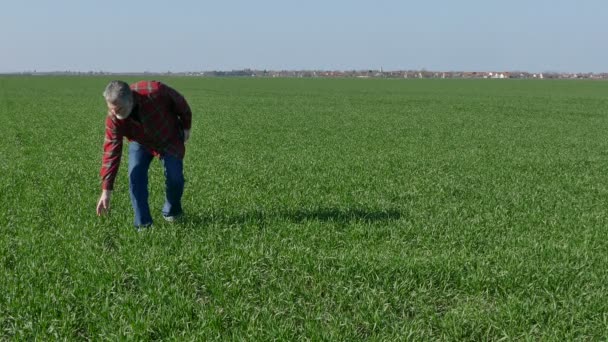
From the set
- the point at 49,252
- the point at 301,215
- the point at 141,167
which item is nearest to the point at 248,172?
the point at 301,215

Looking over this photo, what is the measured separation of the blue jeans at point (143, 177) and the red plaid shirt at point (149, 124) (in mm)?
125

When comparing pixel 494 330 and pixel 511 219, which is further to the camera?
pixel 511 219

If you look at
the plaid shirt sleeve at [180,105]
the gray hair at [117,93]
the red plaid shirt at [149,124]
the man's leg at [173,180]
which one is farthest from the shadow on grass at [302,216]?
the gray hair at [117,93]

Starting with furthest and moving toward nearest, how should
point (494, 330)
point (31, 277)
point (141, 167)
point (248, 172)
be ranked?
1. point (248, 172)
2. point (141, 167)
3. point (31, 277)
4. point (494, 330)

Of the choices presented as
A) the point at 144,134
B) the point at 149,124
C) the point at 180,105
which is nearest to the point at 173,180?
the point at 144,134

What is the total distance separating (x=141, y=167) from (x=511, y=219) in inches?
194

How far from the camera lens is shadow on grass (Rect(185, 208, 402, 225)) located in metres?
7.46

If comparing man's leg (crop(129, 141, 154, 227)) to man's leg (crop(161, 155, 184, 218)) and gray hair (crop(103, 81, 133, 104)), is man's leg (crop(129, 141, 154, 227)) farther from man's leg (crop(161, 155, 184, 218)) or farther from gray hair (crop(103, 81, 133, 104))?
gray hair (crop(103, 81, 133, 104))

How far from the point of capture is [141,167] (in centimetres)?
673

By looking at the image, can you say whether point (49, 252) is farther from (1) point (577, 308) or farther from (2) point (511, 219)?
(2) point (511, 219)

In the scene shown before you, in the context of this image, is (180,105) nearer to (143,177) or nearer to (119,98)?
(119,98)

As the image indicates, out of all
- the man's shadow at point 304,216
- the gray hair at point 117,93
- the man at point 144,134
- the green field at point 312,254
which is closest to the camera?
the green field at point 312,254

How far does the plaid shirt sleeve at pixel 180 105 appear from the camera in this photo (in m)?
6.45

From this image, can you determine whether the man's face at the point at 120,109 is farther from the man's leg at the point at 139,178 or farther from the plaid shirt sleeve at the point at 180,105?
the man's leg at the point at 139,178
